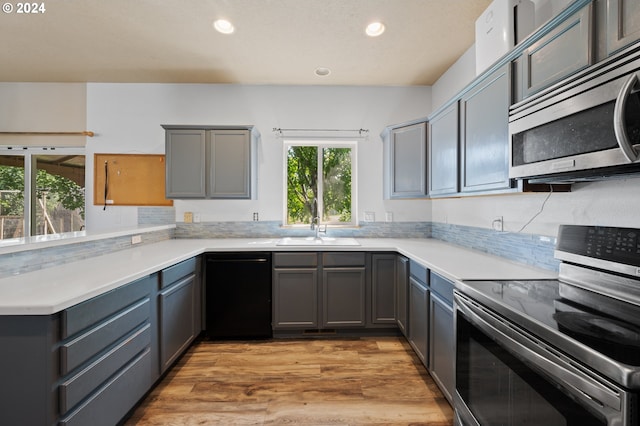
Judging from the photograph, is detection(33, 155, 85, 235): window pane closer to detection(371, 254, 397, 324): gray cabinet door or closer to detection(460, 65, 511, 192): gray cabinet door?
detection(371, 254, 397, 324): gray cabinet door

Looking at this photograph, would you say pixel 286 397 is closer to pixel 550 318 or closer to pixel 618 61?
pixel 550 318

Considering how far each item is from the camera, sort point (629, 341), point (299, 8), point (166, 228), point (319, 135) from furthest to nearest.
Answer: point (319, 135), point (166, 228), point (299, 8), point (629, 341)

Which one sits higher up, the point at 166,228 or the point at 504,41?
the point at 504,41

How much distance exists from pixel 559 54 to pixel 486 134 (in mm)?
538

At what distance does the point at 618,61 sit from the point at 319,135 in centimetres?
258

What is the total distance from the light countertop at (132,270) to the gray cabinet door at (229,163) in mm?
609

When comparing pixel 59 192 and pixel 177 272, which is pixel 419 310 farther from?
pixel 59 192

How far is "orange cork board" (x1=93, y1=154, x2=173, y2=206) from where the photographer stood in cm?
309

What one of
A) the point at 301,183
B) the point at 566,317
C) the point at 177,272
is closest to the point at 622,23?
the point at 566,317

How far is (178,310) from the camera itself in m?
2.08

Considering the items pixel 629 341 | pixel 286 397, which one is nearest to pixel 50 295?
pixel 286 397

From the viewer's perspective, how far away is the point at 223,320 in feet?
8.18

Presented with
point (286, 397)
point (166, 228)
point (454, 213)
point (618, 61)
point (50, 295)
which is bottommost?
point (286, 397)

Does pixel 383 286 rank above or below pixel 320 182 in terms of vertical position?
below
